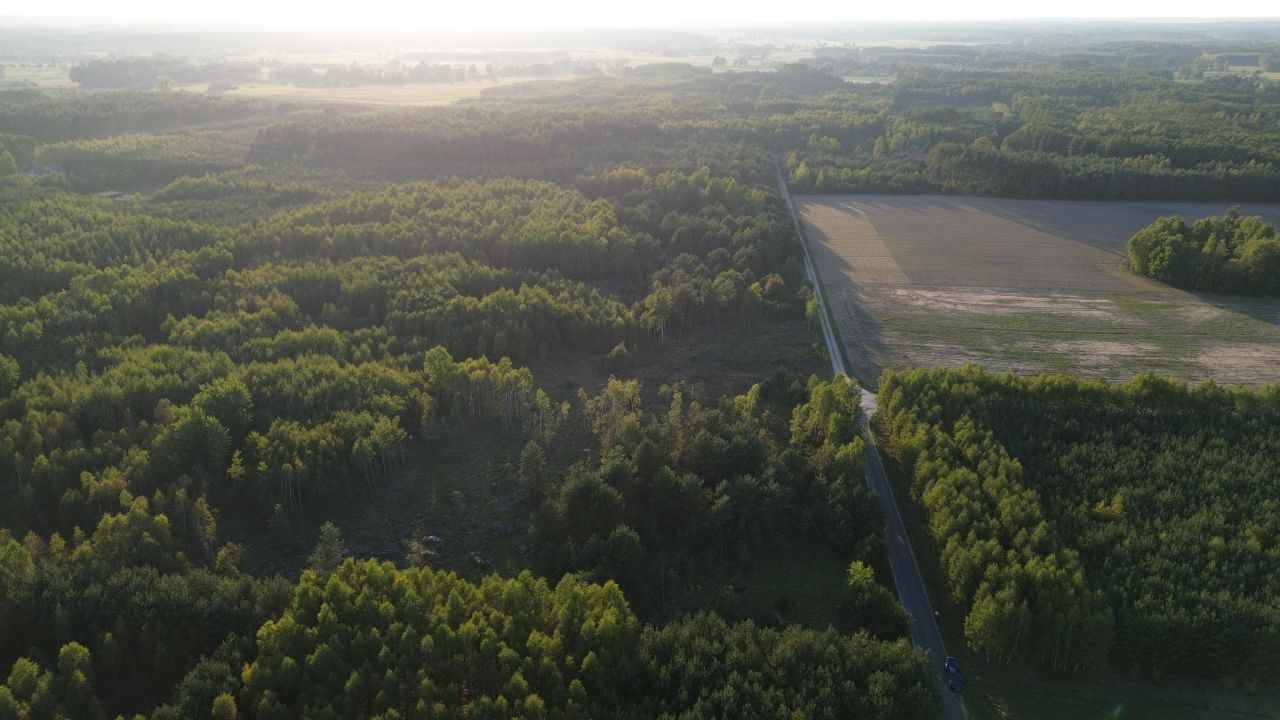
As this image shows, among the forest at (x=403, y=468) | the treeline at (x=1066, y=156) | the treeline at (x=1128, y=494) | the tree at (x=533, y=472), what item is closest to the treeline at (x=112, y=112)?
the forest at (x=403, y=468)

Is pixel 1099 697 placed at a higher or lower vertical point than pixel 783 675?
lower

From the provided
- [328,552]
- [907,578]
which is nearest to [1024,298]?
[907,578]

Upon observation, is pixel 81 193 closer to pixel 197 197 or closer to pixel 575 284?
pixel 197 197

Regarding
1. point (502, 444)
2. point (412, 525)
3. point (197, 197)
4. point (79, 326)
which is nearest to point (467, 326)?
point (502, 444)

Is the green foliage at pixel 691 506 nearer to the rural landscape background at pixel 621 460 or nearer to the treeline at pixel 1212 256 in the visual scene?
the rural landscape background at pixel 621 460

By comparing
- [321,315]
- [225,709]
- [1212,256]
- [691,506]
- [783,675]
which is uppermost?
[321,315]

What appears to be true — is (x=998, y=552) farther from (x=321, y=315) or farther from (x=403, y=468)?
(x=321, y=315)

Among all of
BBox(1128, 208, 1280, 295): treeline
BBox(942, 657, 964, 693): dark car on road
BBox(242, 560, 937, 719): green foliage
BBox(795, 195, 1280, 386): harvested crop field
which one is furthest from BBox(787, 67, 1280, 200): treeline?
BBox(242, 560, 937, 719): green foliage

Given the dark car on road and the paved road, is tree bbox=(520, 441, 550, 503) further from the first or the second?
the dark car on road
